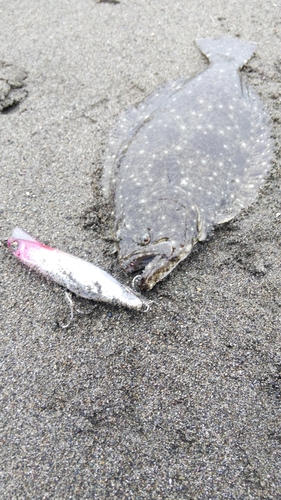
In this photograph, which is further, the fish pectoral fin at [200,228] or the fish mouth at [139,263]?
the fish pectoral fin at [200,228]

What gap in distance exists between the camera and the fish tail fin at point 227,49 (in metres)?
4.85

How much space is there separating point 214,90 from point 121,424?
331cm

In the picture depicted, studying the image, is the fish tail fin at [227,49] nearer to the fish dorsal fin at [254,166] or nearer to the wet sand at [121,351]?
the wet sand at [121,351]

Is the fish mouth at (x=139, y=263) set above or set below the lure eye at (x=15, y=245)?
above

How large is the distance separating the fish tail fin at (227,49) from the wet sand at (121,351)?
41cm

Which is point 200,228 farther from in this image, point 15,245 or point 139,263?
point 15,245

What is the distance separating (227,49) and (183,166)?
2.33 meters

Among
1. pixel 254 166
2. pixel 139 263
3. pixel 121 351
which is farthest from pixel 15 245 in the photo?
pixel 254 166

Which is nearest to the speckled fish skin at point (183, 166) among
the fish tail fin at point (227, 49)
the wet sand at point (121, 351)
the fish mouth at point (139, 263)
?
the fish mouth at point (139, 263)

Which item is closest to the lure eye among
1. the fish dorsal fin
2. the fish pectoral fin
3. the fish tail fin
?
the fish pectoral fin

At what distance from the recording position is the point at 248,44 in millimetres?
5078

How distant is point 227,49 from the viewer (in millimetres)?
4980

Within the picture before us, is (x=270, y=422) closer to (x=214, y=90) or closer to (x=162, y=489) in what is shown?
(x=162, y=489)

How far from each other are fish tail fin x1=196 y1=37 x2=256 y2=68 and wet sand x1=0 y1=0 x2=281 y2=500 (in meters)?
0.41
